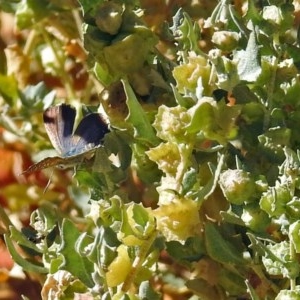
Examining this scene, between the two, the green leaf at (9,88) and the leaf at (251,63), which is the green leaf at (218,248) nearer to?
the leaf at (251,63)

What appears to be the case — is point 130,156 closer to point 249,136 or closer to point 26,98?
point 249,136

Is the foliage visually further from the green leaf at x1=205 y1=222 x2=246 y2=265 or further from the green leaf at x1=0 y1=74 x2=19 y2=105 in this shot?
the green leaf at x1=0 y1=74 x2=19 y2=105

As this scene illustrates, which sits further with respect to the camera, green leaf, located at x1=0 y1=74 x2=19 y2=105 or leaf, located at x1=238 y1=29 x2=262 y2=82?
green leaf, located at x1=0 y1=74 x2=19 y2=105

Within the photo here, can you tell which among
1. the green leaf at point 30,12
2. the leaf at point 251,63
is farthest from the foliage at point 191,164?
the green leaf at point 30,12

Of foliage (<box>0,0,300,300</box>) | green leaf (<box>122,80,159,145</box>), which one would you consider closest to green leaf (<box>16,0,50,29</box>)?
foliage (<box>0,0,300,300</box>)

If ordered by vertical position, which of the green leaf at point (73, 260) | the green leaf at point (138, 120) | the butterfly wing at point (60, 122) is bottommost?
the green leaf at point (73, 260)

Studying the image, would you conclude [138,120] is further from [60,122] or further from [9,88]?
[9,88]
